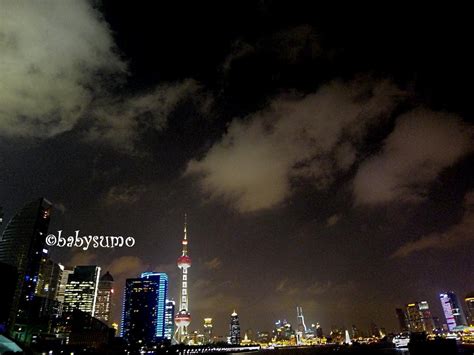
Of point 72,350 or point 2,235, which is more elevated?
point 2,235

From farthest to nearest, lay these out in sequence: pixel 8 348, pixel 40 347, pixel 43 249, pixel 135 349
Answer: pixel 135 349 < pixel 43 249 < pixel 40 347 < pixel 8 348

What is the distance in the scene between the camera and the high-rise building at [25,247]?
452 ft

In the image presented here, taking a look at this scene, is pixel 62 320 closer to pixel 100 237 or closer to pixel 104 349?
pixel 104 349

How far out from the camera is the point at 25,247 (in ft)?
501

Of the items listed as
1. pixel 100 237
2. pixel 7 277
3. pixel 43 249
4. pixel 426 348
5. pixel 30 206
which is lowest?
pixel 426 348

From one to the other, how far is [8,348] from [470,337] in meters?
227

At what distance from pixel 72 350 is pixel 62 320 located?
2363 inches

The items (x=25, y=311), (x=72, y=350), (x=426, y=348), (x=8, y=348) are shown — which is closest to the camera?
(x=8, y=348)

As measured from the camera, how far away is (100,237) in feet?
166

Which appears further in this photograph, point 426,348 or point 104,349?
point 104,349

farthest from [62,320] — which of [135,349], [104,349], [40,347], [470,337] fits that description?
[470,337]

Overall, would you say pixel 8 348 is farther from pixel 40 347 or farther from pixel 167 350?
pixel 167 350

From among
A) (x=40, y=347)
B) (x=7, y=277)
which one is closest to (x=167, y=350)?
(x=40, y=347)

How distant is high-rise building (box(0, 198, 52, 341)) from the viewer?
137625mm
